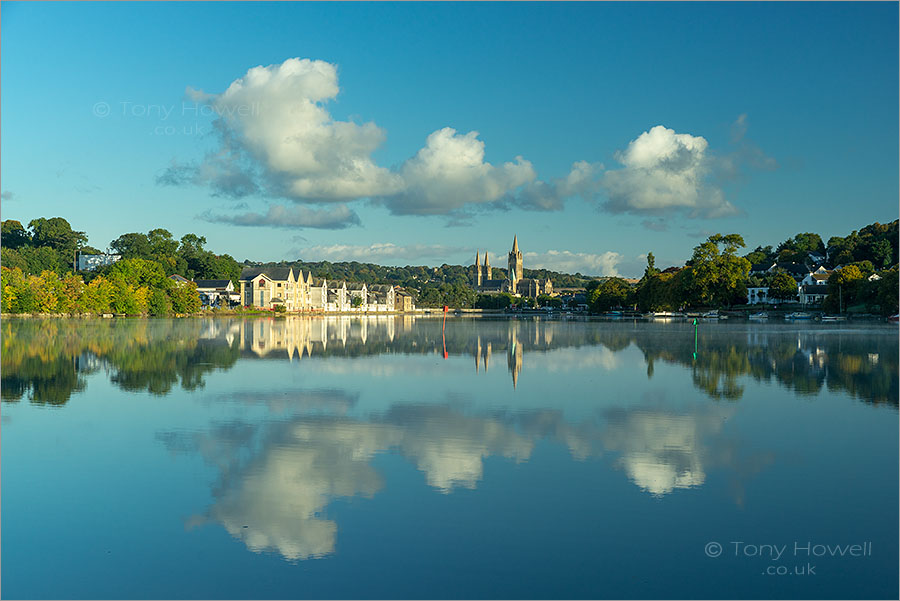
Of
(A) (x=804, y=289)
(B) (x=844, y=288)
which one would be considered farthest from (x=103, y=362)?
(A) (x=804, y=289)

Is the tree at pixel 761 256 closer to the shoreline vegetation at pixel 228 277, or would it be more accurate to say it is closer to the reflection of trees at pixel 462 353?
the shoreline vegetation at pixel 228 277

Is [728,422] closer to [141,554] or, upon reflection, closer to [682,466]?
[682,466]

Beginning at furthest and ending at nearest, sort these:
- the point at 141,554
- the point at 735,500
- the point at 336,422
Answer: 1. the point at 336,422
2. the point at 735,500
3. the point at 141,554

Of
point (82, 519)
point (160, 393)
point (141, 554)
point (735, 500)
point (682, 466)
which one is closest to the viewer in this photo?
point (141, 554)

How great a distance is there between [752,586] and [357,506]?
4.24 metres

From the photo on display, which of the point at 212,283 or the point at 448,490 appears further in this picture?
the point at 212,283

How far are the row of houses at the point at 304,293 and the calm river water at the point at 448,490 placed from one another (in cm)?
11556

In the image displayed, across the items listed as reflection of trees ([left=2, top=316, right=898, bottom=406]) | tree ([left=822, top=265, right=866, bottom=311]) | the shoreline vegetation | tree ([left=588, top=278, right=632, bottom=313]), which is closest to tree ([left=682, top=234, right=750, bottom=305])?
the shoreline vegetation

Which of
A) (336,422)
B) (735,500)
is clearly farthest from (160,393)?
(735,500)

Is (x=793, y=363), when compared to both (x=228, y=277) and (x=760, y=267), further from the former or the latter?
(x=228, y=277)

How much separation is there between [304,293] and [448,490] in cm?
13890

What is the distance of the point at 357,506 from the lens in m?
8.77

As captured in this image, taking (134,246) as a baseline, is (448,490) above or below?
below

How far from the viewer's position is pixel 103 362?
25.9m
